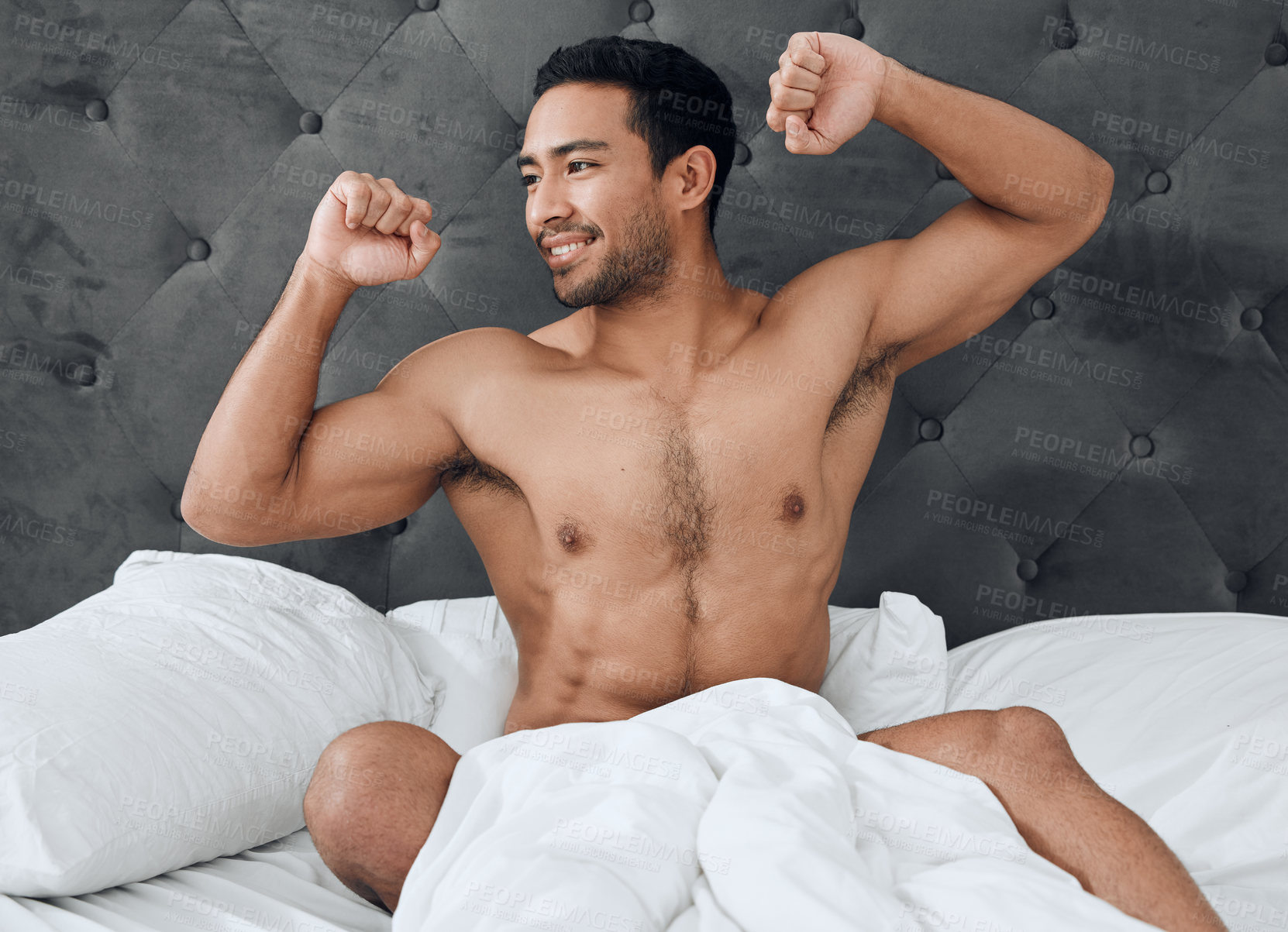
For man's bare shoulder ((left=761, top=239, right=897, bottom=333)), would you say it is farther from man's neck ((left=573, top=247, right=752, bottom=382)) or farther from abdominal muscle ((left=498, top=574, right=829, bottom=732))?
abdominal muscle ((left=498, top=574, right=829, bottom=732))

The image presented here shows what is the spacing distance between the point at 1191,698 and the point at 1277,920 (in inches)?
11.2

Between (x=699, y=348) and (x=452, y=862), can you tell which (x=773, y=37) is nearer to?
(x=699, y=348)

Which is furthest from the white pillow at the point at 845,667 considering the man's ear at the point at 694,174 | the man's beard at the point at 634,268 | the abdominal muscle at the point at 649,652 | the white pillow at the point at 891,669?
the man's ear at the point at 694,174

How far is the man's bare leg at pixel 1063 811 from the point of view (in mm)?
749

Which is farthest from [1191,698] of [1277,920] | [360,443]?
[360,443]

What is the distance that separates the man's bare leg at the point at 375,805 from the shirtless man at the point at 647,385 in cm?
29

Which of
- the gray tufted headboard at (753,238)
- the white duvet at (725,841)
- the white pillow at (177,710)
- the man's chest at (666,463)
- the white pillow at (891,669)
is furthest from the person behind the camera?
the gray tufted headboard at (753,238)

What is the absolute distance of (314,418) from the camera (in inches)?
40.9

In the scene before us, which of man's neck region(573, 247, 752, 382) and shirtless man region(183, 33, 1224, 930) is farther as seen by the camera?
man's neck region(573, 247, 752, 382)

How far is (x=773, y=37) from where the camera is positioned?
1336 millimetres

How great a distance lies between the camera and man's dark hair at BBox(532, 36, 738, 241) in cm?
112

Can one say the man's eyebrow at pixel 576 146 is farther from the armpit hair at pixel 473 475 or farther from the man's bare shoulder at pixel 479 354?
the armpit hair at pixel 473 475

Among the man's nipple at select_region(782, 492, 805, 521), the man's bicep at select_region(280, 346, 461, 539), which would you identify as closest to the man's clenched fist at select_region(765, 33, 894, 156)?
the man's nipple at select_region(782, 492, 805, 521)

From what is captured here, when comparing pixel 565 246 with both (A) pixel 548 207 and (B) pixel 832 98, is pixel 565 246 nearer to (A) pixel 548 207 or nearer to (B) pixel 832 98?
(A) pixel 548 207
